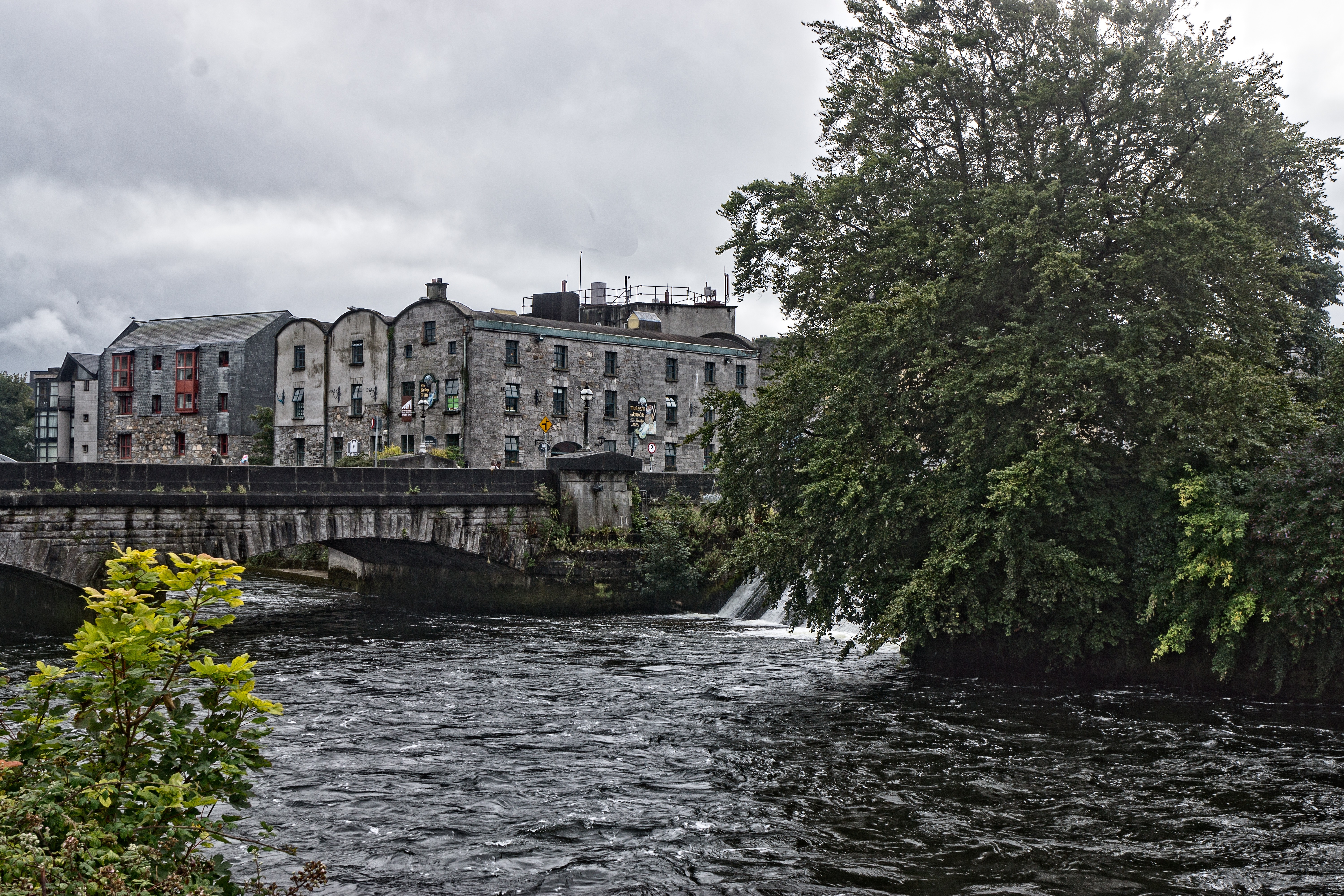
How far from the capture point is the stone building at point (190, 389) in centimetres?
6353

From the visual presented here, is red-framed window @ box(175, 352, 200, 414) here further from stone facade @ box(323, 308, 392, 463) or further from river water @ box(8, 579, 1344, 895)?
river water @ box(8, 579, 1344, 895)

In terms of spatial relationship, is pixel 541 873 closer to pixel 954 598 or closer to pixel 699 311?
pixel 954 598

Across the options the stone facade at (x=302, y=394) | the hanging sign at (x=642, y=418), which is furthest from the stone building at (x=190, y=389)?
the hanging sign at (x=642, y=418)

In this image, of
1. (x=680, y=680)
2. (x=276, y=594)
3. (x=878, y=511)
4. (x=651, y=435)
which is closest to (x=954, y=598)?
(x=878, y=511)

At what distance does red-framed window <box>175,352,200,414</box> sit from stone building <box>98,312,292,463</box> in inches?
1.7

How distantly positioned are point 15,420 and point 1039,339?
4076 inches

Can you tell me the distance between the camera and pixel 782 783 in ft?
42.9

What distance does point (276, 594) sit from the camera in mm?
35781

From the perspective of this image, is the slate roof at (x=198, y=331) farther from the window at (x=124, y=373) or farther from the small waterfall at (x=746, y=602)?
the small waterfall at (x=746, y=602)

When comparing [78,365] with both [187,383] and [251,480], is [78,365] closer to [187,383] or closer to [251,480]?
[187,383]

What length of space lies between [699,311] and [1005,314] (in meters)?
47.0

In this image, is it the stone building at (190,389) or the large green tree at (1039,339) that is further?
the stone building at (190,389)

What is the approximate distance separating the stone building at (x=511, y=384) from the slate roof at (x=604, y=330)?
10cm

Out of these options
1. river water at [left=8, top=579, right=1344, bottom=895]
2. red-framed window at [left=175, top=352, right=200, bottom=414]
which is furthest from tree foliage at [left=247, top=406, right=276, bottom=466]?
river water at [left=8, top=579, right=1344, bottom=895]
